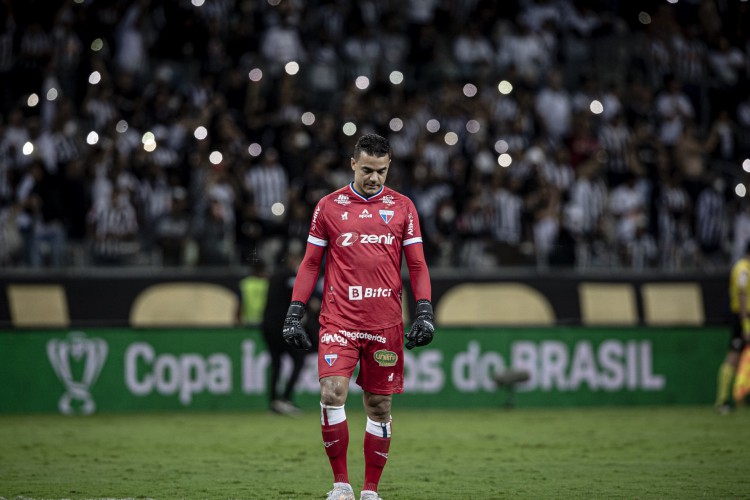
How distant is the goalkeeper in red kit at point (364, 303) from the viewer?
8.25 meters

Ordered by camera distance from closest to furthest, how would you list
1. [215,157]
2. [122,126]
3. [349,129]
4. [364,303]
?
1. [364,303]
2. [215,157]
3. [122,126]
4. [349,129]

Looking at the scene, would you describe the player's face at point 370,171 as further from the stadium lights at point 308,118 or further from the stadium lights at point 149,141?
the stadium lights at point 308,118

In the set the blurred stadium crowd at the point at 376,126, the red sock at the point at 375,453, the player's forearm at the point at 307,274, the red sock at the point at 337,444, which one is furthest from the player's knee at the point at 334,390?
the blurred stadium crowd at the point at 376,126

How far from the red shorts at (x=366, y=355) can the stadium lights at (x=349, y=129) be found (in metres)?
13.2

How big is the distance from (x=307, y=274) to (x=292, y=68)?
14.2m

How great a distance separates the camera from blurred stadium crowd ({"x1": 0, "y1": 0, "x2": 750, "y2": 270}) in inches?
749

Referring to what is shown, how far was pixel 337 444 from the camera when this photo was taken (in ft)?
27.2

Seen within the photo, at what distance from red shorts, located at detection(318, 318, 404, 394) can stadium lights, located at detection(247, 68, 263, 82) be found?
1402 cm

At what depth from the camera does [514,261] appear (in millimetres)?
19547

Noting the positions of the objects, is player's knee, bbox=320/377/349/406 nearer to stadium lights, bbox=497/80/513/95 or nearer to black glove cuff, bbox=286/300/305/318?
black glove cuff, bbox=286/300/305/318

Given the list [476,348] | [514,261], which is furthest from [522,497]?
[514,261]

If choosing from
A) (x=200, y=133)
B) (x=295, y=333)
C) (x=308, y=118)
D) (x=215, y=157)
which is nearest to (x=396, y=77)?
(x=308, y=118)

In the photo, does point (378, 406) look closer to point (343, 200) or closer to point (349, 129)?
point (343, 200)

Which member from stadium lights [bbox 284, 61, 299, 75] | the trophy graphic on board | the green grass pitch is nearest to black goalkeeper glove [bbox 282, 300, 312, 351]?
the green grass pitch
